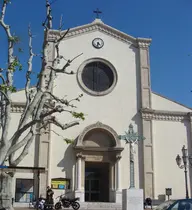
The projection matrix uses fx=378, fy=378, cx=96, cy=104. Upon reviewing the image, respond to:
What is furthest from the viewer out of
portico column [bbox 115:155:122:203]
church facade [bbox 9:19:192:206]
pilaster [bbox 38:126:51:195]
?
church facade [bbox 9:19:192:206]

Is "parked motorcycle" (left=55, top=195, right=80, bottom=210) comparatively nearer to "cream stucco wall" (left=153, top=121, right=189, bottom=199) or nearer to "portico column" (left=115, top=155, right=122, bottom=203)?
"portico column" (left=115, top=155, right=122, bottom=203)

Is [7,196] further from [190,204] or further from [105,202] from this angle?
[105,202]

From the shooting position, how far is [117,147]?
92.2 ft

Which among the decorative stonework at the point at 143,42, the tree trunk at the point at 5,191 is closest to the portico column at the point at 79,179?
the decorative stonework at the point at 143,42

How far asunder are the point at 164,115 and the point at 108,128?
195 inches

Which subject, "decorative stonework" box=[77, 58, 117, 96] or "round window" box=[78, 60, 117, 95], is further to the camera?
"round window" box=[78, 60, 117, 95]

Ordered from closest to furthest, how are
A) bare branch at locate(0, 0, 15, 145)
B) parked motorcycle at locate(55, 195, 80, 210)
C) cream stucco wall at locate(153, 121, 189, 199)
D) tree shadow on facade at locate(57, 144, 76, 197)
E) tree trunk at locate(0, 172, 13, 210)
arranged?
tree trunk at locate(0, 172, 13, 210), bare branch at locate(0, 0, 15, 145), parked motorcycle at locate(55, 195, 80, 210), tree shadow on facade at locate(57, 144, 76, 197), cream stucco wall at locate(153, 121, 189, 199)

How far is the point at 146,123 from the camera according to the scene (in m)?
29.7

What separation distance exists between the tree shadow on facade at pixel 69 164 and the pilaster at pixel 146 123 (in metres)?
5.34

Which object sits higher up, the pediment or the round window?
the pediment

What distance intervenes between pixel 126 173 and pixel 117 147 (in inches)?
83.9

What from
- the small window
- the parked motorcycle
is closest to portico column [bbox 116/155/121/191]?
the parked motorcycle

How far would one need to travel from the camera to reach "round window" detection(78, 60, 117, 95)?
30094 millimetres

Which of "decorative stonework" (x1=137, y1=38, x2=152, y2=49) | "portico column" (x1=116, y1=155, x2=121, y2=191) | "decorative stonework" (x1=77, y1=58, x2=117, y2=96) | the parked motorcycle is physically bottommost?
the parked motorcycle
